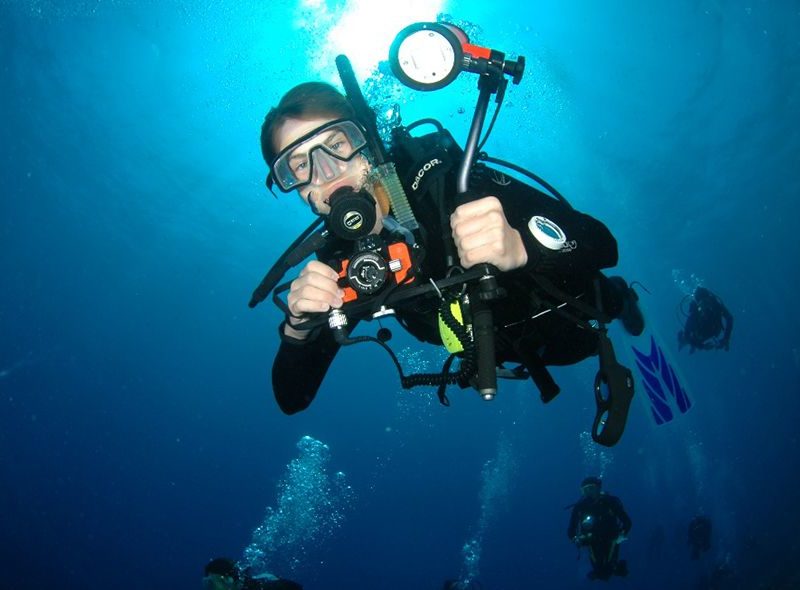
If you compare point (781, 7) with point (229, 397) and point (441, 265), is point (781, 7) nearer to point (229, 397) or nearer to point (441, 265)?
point (441, 265)

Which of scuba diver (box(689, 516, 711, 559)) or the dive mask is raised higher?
scuba diver (box(689, 516, 711, 559))

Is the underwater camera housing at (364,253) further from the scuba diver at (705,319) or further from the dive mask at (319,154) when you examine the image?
the scuba diver at (705,319)

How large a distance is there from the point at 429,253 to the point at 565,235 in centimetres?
95

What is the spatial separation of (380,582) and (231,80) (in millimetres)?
67556

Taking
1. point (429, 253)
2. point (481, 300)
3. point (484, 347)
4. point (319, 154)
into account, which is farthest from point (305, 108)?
point (484, 347)

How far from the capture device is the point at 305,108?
10.7ft

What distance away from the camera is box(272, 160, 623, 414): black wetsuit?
7.68 feet

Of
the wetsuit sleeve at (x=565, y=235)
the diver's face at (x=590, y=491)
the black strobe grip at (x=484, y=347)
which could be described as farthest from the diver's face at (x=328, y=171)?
the diver's face at (x=590, y=491)

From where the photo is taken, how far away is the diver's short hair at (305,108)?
326 centimetres

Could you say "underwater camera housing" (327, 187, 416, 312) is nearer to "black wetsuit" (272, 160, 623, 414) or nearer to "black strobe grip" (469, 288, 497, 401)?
"black wetsuit" (272, 160, 623, 414)


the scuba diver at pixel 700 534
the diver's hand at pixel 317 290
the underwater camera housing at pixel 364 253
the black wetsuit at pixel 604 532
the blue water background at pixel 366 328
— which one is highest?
the blue water background at pixel 366 328

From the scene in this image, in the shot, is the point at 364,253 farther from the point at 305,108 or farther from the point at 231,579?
the point at 231,579

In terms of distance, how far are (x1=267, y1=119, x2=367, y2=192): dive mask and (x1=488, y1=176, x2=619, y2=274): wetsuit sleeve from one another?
3.18 ft

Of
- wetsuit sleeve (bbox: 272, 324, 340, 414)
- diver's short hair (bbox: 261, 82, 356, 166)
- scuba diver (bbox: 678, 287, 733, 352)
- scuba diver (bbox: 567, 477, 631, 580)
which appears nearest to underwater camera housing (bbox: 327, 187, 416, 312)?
diver's short hair (bbox: 261, 82, 356, 166)
